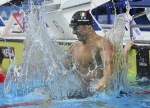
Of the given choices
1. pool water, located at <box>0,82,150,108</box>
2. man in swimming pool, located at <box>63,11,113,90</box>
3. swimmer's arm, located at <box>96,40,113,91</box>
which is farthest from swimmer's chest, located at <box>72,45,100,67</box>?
pool water, located at <box>0,82,150,108</box>

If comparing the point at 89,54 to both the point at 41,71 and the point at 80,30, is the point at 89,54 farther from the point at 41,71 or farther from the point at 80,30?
the point at 41,71

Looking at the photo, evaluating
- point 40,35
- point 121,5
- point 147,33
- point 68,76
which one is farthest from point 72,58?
point 121,5

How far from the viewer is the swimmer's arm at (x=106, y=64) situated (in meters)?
5.98

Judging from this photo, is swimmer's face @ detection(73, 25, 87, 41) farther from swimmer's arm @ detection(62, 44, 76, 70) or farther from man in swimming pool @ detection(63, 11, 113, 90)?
swimmer's arm @ detection(62, 44, 76, 70)

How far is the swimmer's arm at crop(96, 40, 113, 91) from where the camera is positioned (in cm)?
598

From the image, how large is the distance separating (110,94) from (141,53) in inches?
117

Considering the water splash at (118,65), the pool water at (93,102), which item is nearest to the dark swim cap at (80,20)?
the water splash at (118,65)

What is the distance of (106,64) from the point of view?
6156 millimetres

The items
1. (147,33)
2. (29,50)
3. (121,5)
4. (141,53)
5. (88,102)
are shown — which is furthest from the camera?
(121,5)

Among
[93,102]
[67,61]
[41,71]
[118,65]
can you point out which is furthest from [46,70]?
[93,102]

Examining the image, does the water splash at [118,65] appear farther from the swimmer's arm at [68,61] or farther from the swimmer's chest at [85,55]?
the swimmer's arm at [68,61]

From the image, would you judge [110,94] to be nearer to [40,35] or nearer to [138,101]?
[138,101]

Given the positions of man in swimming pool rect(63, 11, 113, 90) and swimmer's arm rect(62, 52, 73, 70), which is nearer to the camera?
man in swimming pool rect(63, 11, 113, 90)

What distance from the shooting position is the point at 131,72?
9.42 metres
